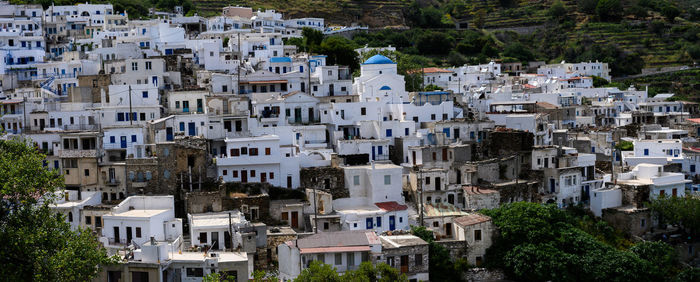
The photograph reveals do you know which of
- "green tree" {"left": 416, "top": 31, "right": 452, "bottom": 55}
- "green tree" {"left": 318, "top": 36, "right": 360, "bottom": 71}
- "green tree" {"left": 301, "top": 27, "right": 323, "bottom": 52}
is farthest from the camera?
"green tree" {"left": 416, "top": 31, "right": 452, "bottom": 55}

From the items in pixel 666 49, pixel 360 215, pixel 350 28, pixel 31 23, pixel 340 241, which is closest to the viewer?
pixel 340 241

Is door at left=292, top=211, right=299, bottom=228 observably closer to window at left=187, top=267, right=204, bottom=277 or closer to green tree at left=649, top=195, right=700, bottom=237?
window at left=187, top=267, right=204, bottom=277

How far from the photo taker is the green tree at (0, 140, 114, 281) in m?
24.5

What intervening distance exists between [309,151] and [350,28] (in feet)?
144

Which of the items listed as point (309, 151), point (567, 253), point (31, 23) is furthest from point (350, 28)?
point (567, 253)

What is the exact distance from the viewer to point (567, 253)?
3331cm

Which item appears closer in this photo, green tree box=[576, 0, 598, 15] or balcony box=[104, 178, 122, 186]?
balcony box=[104, 178, 122, 186]

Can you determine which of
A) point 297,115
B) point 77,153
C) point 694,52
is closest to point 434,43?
point 694,52

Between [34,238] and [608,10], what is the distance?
79.2 metres

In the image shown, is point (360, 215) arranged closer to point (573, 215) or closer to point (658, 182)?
point (573, 215)

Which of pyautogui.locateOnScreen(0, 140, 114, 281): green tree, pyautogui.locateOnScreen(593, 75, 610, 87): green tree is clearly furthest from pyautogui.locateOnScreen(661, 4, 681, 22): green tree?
pyautogui.locateOnScreen(0, 140, 114, 281): green tree

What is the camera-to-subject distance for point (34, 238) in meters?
24.7

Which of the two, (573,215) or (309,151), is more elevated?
(309,151)

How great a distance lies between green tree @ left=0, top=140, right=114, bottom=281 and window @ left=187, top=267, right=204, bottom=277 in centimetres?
278
